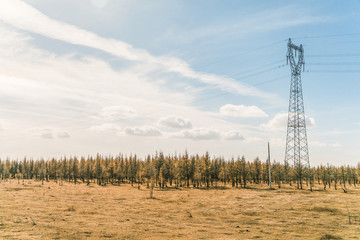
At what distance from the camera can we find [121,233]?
24.1m

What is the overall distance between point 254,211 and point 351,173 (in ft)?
349

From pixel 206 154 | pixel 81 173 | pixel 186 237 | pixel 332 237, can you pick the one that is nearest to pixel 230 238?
pixel 186 237

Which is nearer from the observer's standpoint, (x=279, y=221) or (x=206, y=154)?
(x=279, y=221)

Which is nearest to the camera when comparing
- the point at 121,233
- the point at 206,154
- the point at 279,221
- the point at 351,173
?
the point at 121,233

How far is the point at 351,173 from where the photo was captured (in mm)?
118938

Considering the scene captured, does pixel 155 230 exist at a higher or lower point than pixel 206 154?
lower

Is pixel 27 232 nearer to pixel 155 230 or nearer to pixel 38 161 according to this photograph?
pixel 155 230

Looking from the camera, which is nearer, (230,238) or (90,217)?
(230,238)

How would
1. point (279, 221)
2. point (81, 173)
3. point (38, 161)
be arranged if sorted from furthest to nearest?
1. point (38, 161)
2. point (81, 173)
3. point (279, 221)

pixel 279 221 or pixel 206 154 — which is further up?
pixel 206 154

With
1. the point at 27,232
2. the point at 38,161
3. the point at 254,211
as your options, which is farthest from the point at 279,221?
the point at 38,161

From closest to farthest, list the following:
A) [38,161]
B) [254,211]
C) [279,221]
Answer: [279,221] → [254,211] → [38,161]

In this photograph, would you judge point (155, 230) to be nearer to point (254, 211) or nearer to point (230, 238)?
point (230, 238)

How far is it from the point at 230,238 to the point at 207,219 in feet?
35.0
